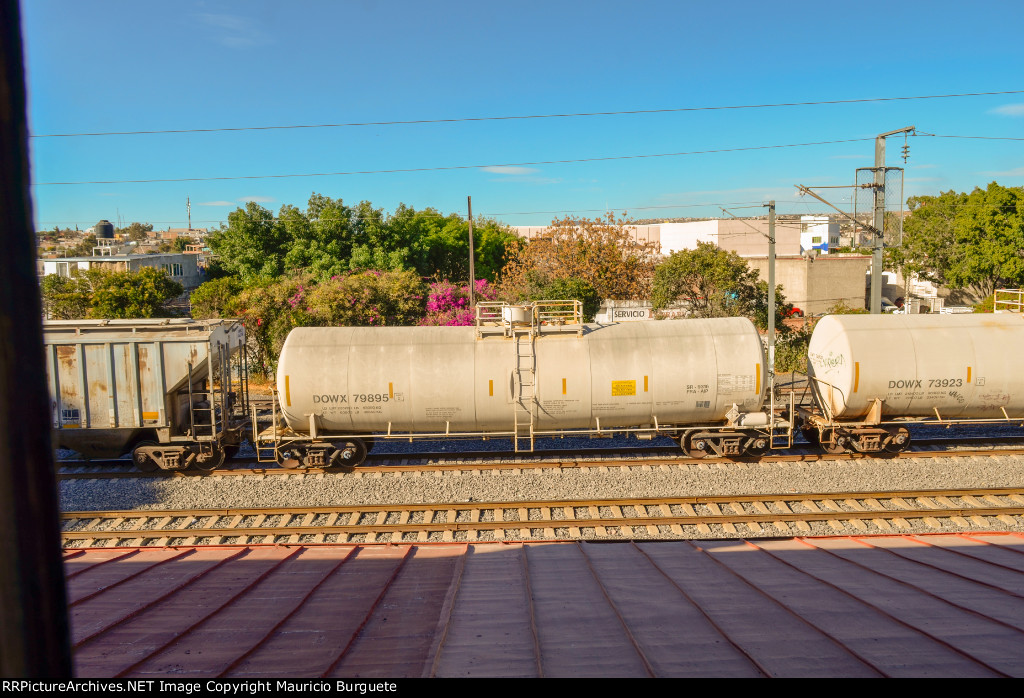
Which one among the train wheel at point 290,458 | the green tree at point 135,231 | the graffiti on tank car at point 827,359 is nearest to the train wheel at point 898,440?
the graffiti on tank car at point 827,359

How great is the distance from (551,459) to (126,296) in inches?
1193

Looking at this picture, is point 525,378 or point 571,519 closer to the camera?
point 571,519

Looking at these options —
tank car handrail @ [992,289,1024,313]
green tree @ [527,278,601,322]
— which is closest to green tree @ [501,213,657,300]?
green tree @ [527,278,601,322]

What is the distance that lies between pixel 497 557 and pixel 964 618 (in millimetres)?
5598

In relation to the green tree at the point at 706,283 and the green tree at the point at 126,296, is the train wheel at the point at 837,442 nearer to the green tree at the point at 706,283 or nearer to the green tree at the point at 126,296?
the green tree at the point at 706,283

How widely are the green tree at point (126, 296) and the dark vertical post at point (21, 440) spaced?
37.1 metres

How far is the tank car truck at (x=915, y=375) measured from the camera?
1587 cm

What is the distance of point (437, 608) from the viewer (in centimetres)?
707

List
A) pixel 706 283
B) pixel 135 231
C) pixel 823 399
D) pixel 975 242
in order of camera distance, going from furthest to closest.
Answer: pixel 135 231
pixel 975 242
pixel 706 283
pixel 823 399

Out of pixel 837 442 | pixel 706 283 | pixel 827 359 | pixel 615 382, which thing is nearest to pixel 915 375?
pixel 827 359

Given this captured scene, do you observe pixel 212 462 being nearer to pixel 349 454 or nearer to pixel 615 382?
pixel 349 454

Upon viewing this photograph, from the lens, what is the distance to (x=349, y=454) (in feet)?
52.6
